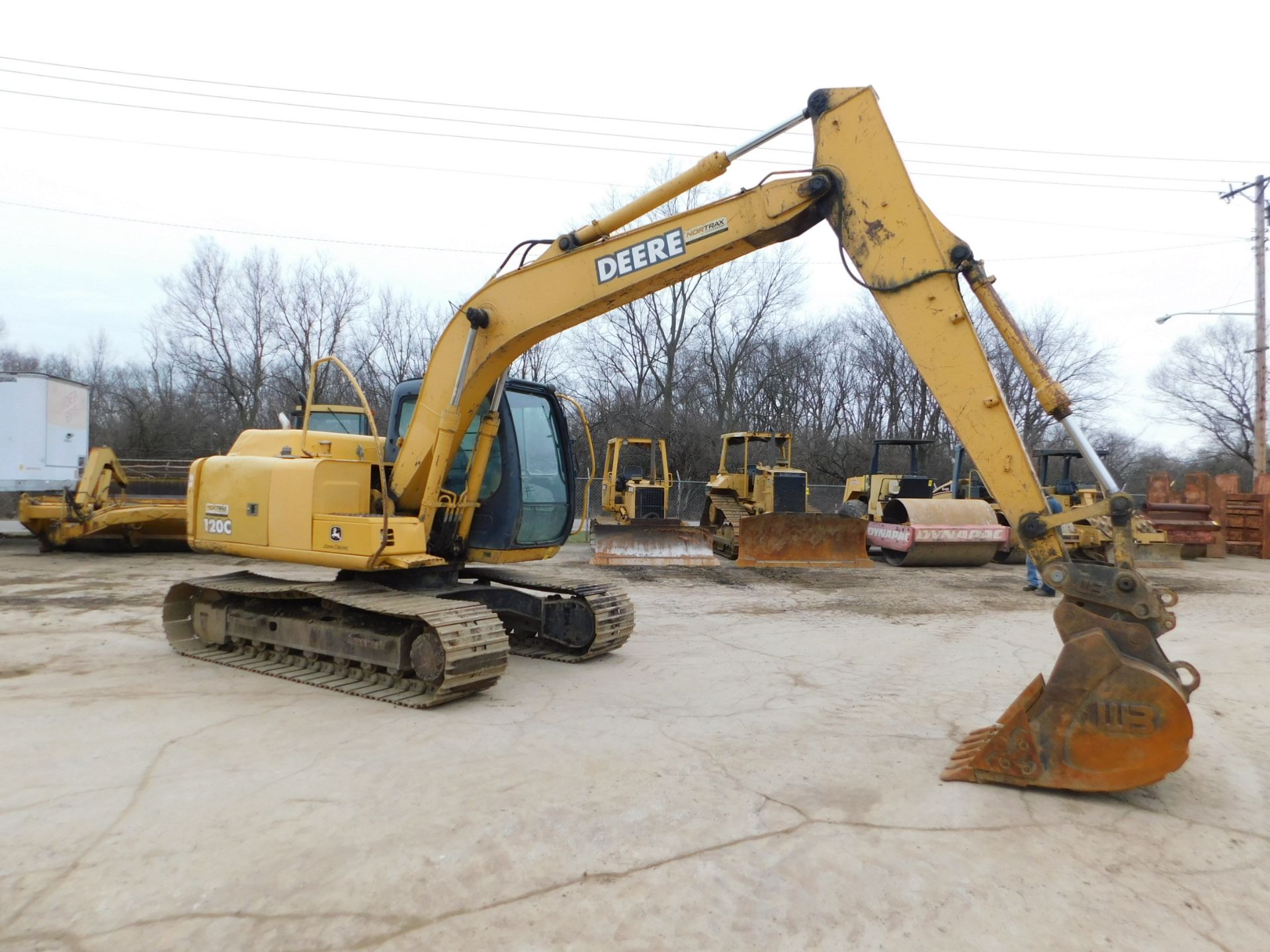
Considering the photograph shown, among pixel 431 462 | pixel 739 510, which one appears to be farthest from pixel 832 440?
pixel 431 462

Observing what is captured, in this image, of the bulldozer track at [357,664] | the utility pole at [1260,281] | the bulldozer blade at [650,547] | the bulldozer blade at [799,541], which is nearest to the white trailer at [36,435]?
the bulldozer track at [357,664]

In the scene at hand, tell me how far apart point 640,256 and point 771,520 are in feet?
30.5

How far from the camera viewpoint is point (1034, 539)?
4.14 meters

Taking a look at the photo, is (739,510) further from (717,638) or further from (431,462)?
(431,462)

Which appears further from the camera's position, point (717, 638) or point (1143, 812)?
point (717, 638)

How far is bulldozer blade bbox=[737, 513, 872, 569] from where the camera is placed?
14086 millimetres

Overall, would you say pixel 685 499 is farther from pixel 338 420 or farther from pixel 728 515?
pixel 338 420

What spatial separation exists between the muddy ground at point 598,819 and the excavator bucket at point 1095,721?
0.49 feet

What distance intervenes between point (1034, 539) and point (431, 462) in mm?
4144

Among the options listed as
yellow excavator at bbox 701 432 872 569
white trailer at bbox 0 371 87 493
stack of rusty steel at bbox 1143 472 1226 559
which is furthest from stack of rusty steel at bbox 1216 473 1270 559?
white trailer at bbox 0 371 87 493

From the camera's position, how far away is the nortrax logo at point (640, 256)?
17.1 feet

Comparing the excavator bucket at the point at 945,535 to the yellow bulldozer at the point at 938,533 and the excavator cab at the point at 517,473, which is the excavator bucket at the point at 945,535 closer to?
the yellow bulldozer at the point at 938,533

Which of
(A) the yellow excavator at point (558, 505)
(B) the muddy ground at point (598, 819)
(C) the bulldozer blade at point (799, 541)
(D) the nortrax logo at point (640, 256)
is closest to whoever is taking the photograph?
(B) the muddy ground at point (598, 819)

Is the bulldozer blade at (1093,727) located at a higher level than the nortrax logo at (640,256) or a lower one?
lower
